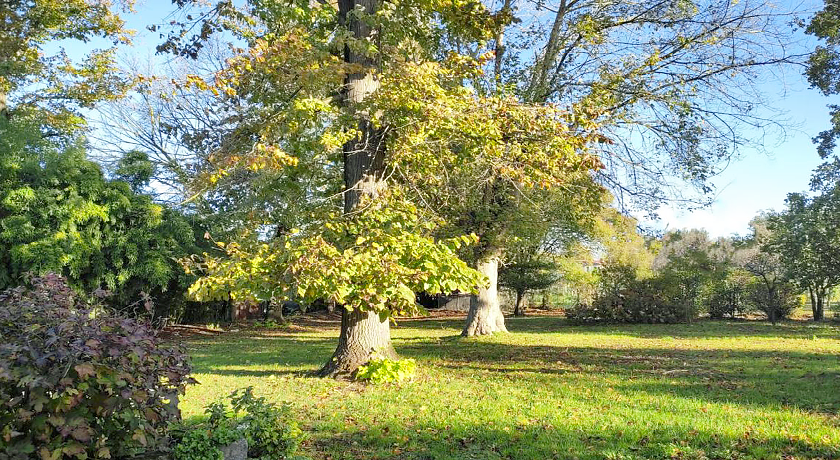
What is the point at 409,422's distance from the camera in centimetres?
611

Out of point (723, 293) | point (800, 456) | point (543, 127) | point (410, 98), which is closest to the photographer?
point (800, 456)

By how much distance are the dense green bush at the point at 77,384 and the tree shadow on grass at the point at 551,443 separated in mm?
1951

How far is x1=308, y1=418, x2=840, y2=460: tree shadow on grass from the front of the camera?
488 centimetres

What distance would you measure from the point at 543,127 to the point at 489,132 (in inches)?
38.9

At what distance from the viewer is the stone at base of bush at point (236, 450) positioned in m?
3.95

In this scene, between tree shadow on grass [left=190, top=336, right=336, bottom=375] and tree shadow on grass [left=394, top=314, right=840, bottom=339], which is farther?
tree shadow on grass [left=394, top=314, right=840, bottom=339]

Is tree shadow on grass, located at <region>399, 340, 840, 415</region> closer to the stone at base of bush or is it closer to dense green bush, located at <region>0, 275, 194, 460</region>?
the stone at base of bush

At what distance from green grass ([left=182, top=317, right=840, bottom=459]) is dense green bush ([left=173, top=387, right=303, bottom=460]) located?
758 mm

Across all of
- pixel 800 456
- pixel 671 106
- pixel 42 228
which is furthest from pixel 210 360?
pixel 671 106

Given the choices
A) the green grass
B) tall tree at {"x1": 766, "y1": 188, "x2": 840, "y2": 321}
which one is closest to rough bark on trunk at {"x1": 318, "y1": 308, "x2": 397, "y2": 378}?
the green grass

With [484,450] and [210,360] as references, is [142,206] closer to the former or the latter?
[210,360]

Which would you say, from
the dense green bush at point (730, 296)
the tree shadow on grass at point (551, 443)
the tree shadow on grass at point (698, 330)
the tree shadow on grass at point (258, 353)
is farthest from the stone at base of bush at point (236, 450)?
the dense green bush at point (730, 296)

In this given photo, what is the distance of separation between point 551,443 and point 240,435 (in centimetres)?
287

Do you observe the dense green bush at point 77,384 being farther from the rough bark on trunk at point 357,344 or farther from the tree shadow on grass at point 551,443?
the rough bark on trunk at point 357,344
